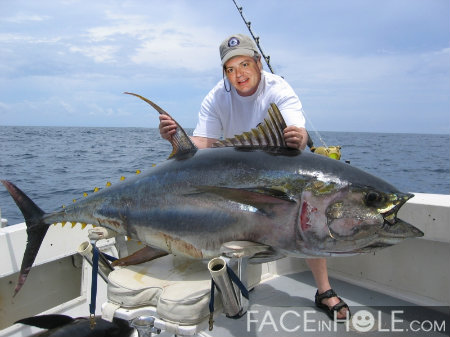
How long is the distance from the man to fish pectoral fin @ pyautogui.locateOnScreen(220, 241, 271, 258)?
1.16m

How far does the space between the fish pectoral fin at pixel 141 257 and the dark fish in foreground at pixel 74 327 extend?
672 mm

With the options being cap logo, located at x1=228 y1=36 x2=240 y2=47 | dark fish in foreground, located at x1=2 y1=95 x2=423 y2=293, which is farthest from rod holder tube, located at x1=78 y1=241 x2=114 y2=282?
cap logo, located at x1=228 y1=36 x2=240 y2=47

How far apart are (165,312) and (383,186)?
1039mm

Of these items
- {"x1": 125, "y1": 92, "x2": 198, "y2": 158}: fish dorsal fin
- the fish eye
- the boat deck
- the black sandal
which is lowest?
the boat deck

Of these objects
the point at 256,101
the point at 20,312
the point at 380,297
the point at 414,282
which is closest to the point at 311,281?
the point at 380,297

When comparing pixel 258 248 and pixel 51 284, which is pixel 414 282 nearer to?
pixel 258 248

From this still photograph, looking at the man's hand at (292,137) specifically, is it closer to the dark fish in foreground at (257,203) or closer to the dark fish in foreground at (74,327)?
the dark fish in foreground at (257,203)

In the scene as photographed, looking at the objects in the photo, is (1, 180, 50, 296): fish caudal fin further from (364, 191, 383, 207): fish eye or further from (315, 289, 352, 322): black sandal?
(315, 289, 352, 322): black sandal

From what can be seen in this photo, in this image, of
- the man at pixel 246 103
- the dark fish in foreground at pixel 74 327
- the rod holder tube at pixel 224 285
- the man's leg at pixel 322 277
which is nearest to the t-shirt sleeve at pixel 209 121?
the man at pixel 246 103

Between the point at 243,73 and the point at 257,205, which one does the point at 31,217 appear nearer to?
the point at 257,205

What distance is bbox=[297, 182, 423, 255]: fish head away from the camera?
4.83 ft

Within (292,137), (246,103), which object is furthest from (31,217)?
(246,103)

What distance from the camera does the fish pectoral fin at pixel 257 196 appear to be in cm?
155

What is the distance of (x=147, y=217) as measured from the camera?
5.78ft
